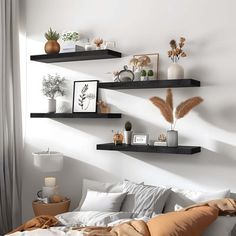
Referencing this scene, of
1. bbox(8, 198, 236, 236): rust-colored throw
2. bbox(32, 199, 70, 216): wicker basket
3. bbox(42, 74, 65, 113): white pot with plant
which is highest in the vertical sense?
bbox(42, 74, 65, 113): white pot with plant

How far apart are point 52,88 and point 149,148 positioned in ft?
4.20

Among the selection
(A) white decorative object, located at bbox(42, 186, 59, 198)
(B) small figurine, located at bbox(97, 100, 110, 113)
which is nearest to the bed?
(A) white decorative object, located at bbox(42, 186, 59, 198)

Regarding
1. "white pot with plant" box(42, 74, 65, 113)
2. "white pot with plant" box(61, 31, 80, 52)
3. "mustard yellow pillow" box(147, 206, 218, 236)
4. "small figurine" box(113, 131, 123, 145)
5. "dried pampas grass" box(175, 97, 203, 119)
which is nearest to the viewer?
"mustard yellow pillow" box(147, 206, 218, 236)

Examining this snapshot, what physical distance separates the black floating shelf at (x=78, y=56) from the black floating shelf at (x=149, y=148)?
83 centimetres

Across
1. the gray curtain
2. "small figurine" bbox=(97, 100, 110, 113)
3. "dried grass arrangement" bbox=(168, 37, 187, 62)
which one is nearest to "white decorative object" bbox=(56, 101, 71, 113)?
"small figurine" bbox=(97, 100, 110, 113)

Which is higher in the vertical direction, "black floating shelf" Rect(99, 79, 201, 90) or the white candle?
"black floating shelf" Rect(99, 79, 201, 90)

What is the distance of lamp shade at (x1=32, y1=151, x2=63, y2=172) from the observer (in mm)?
4316

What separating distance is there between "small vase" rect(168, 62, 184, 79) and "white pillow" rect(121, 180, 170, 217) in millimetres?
954

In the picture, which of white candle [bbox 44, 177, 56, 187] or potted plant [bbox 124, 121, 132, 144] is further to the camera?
white candle [bbox 44, 177, 56, 187]

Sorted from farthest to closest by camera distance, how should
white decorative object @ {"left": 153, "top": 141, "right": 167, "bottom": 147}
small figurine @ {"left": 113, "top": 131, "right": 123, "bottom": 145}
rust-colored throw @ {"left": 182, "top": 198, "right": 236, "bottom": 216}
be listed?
small figurine @ {"left": 113, "top": 131, "right": 123, "bottom": 145} → white decorative object @ {"left": 153, "top": 141, "right": 167, "bottom": 147} → rust-colored throw @ {"left": 182, "top": 198, "right": 236, "bottom": 216}

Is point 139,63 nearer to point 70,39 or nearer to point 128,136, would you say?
point 128,136

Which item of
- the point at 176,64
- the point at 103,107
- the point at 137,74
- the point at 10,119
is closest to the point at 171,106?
the point at 176,64

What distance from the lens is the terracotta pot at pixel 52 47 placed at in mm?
4410

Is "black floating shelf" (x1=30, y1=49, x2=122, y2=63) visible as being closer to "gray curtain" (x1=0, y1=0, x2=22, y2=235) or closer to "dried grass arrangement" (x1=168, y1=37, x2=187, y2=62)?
"gray curtain" (x1=0, y1=0, x2=22, y2=235)
